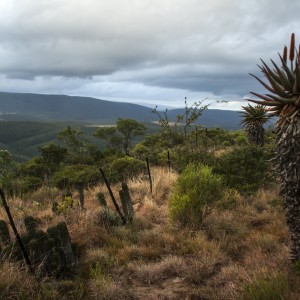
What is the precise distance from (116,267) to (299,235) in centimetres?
331

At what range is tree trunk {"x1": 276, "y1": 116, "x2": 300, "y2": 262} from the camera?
17.1 ft

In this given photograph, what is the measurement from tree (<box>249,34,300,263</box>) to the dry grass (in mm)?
1087

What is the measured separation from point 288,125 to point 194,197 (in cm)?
401

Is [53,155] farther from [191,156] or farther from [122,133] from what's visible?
[122,133]

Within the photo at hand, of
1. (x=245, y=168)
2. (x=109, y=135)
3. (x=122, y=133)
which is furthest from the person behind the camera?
(x=109, y=135)

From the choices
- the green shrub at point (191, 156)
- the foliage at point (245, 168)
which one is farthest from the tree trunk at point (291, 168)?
→ the green shrub at point (191, 156)

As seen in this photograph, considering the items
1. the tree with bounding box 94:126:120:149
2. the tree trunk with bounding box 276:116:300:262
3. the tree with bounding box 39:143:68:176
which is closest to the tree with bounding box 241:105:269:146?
the tree trunk with bounding box 276:116:300:262

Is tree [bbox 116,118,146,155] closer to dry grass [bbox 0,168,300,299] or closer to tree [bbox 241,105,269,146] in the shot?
tree [bbox 241,105,269,146]

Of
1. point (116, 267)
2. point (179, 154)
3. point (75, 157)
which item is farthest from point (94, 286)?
point (75, 157)

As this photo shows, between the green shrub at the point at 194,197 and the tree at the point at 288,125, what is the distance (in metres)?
3.29

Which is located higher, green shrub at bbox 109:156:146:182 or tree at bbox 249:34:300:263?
tree at bbox 249:34:300:263

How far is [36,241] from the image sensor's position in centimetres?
646

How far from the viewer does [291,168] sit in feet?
17.5

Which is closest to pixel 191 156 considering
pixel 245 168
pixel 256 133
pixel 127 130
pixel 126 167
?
pixel 245 168
